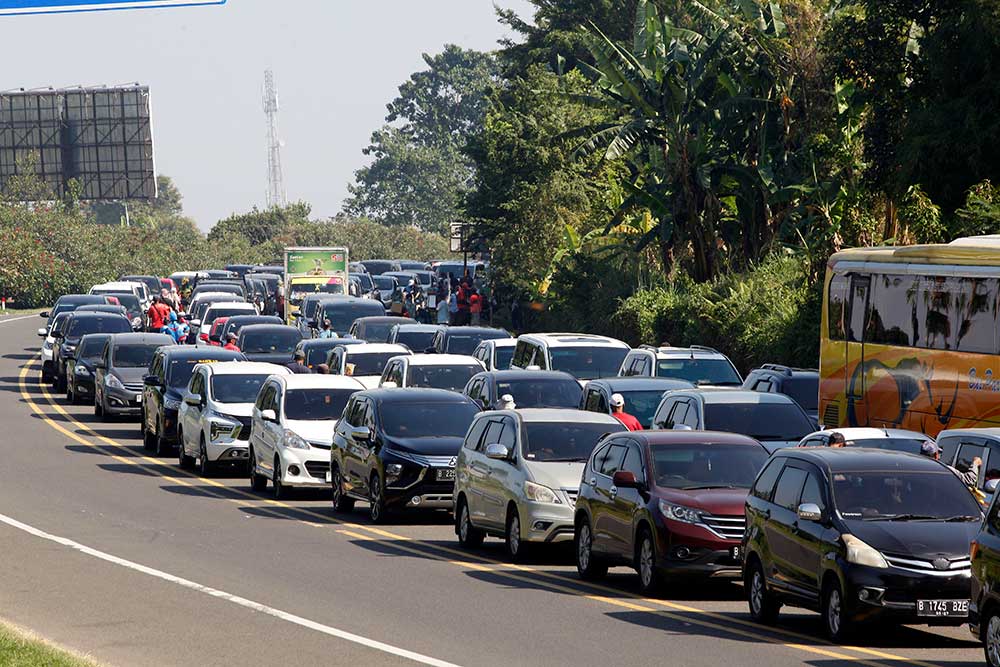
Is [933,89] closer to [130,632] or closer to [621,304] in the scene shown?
[621,304]

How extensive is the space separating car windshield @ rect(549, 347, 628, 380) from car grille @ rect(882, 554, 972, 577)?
Result: 17625mm

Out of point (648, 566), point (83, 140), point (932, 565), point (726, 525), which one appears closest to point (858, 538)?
point (932, 565)

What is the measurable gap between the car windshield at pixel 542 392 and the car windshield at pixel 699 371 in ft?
7.29

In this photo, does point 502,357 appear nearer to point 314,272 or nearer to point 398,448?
point 398,448

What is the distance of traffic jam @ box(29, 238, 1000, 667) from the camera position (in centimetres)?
1412

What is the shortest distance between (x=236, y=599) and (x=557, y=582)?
11.3ft

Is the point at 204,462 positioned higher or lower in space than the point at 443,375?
lower

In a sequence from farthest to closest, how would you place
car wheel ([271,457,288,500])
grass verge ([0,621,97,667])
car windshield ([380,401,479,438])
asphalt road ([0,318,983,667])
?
car wheel ([271,457,288,500])
car windshield ([380,401,479,438])
asphalt road ([0,318,983,667])
grass verge ([0,621,97,667])

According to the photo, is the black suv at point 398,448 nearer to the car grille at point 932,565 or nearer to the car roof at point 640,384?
the car roof at point 640,384

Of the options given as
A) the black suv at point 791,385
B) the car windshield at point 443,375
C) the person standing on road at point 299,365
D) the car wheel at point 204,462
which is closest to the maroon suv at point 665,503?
the black suv at point 791,385

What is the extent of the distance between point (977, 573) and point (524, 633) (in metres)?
3.71

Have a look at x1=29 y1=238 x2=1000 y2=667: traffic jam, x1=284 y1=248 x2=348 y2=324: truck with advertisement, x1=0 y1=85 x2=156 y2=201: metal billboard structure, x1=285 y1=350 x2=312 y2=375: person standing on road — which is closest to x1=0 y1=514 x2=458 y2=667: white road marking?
x1=29 y1=238 x2=1000 y2=667: traffic jam

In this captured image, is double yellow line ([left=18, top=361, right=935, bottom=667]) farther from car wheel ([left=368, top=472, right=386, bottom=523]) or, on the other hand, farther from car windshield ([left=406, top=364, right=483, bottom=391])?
car windshield ([left=406, top=364, right=483, bottom=391])

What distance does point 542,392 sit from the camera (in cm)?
2689
